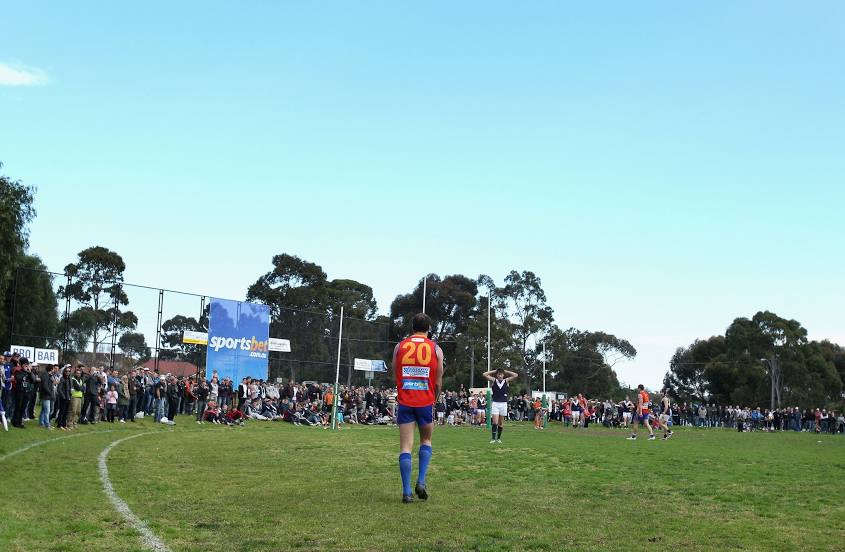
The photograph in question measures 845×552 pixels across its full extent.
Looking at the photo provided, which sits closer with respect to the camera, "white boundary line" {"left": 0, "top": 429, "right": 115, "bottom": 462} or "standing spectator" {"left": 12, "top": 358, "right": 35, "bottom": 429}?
"white boundary line" {"left": 0, "top": 429, "right": 115, "bottom": 462}

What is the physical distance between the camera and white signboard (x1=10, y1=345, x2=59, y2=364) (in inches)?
1355

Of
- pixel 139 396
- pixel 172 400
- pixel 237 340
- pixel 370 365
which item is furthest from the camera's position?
pixel 370 365

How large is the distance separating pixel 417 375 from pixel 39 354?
31.1 m

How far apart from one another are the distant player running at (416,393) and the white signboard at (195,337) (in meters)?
32.3

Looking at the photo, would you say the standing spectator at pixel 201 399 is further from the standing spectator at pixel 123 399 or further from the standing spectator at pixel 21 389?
the standing spectator at pixel 21 389

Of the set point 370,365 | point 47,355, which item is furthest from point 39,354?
point 370,365

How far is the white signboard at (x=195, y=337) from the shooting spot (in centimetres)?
3928

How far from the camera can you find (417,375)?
8.91 metres

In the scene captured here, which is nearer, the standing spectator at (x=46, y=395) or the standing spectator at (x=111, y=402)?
the standing spectator at (x=46, y=395)

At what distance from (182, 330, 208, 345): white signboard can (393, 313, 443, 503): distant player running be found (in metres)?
32.3

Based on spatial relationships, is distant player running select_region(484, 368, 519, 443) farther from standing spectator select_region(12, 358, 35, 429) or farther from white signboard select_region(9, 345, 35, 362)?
white signboard select_region(9, 345, 35, 362)

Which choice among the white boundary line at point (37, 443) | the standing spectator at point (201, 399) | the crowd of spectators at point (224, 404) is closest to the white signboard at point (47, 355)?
the crowd of spectators at point (224, 404)

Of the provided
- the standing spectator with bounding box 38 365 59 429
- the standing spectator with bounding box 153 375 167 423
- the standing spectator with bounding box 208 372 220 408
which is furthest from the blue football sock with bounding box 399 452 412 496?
the standing spectator with bounding box 208 372 220 408

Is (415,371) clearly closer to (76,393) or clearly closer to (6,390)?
(6,390)
